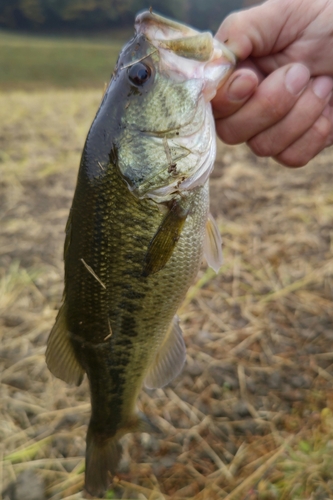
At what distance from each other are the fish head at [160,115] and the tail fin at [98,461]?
0.97 metres

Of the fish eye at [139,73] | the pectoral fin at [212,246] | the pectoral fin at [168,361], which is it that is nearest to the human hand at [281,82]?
the fish eye at [139,73]

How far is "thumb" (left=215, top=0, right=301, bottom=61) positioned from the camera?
166 cm

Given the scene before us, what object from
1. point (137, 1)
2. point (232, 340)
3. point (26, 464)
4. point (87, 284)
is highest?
point (137, 1)

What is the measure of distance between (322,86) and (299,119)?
170 millimetres

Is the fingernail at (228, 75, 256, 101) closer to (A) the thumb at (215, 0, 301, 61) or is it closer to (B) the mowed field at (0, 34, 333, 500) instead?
(A) the thumb at (215, 0, 301, 61)

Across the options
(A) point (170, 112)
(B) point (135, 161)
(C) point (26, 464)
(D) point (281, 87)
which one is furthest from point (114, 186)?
(C) point (26, 464)

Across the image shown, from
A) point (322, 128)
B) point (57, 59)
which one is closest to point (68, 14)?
point (57, 59)

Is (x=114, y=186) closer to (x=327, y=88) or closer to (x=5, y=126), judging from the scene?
(x=327, y=88)

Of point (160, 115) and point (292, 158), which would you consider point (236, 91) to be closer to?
point (160, 115)

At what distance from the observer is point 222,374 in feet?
7.41

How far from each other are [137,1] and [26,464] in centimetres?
2584

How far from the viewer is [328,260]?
299 centimetres

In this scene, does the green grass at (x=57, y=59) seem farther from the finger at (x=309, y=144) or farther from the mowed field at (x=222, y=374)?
the finger at (x=309, y=144)

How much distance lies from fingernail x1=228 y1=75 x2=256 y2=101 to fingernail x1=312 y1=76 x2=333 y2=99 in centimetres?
36
